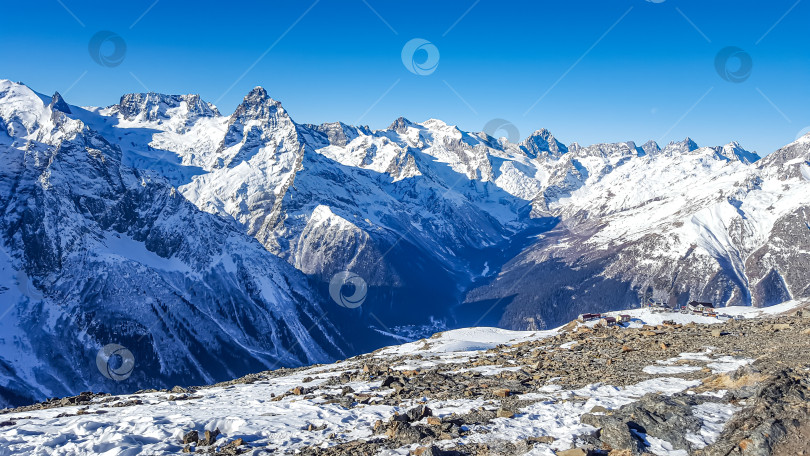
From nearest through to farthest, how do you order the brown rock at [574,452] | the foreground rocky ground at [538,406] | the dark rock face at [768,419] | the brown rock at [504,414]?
the dark rock face at [768,419]
the brown rock at [574,452]
the foreground rocky ground at [538,406]
the brown rock at [504,414]

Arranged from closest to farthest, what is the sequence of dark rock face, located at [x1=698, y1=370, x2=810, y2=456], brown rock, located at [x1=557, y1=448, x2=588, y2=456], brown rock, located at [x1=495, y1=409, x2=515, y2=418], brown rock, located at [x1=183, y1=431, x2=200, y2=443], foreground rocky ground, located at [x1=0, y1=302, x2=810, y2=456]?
dark rock face, located at [x1=698, y1=370, x2=810, y2=456]
brown rock, located at [x1=557, y1=448, x2=588, y2=456]
foreground rocky ground, located at [x1=0, y1=302, x2=810, y2=456]
brown rock, located at [x1=183, y1=431, x2=200, y2=443]
brown rock, located at [x1=495, y1=409, x2=515, y2=418]

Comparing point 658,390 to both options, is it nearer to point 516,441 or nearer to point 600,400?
point 600,400

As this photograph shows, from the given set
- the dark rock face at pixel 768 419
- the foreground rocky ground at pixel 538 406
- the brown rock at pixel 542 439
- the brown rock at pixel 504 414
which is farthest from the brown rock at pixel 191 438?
the dark rock face at pixel 768 419

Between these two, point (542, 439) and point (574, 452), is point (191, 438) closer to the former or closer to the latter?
point (542, 439)

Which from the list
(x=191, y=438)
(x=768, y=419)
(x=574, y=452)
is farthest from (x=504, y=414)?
(x=191, y=438)

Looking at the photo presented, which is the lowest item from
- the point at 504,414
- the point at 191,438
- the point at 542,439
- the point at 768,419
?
the point at 191,438

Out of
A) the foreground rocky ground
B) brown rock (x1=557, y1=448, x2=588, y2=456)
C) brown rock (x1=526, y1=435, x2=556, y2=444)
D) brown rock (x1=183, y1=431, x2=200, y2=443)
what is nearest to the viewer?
brown rock (x1=557, y1=448, x2=588, y2=456)

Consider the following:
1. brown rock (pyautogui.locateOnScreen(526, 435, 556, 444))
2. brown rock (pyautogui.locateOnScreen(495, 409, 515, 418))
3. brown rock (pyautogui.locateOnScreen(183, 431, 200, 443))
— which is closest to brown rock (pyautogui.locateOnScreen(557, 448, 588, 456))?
brown rock (pyautogui.locateOnScreen(526, 435, 556, 444))

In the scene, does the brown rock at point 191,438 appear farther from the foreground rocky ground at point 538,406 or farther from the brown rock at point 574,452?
the brown rock at point 574,452

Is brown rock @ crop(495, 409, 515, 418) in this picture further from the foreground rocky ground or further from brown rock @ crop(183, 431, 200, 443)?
brown rock @ crop(183, 431, 200, 443)
